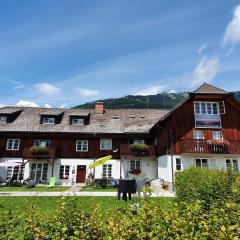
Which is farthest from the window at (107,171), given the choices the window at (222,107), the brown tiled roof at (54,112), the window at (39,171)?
the window at (222,107)

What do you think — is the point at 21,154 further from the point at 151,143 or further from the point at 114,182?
the point at 151,143

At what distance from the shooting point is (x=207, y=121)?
2614cm

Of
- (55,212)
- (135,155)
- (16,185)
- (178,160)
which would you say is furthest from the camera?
(135,155)

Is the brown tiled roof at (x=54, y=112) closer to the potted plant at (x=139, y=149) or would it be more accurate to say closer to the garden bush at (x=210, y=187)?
the potted plant at (x=139, y=149)

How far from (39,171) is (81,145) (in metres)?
5.66

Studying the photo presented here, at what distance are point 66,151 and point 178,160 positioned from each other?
43.8ft

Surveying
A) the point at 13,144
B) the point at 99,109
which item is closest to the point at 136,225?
the point at 13,144

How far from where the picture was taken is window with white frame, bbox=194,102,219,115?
26.4 m

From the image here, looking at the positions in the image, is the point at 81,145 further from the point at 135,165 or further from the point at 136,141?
the point at 135,165

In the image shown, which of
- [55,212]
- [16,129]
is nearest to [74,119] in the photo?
[16,129]

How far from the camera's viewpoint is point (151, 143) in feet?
102

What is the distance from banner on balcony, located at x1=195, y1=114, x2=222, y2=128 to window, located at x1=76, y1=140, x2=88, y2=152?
13092 mm

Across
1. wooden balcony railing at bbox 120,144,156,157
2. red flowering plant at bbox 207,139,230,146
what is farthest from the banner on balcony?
wooden balcony railing at bbox 120,144,156,157

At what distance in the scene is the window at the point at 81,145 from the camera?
3109cm
